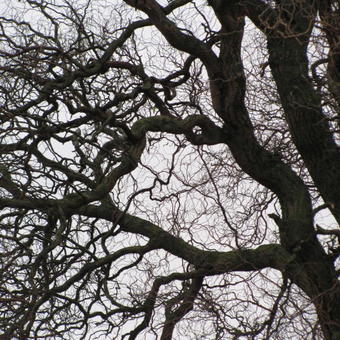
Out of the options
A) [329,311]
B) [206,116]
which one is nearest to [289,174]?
[206,116]

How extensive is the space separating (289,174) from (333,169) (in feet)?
1.94

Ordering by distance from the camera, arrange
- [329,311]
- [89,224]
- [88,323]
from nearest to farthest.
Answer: [329,311] < [88,323] < [89,224]

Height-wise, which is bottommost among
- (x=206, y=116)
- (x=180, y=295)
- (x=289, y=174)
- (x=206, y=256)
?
(x=180, y=295)

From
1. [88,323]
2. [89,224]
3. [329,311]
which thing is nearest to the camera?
[329,311]

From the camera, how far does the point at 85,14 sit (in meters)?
7.52

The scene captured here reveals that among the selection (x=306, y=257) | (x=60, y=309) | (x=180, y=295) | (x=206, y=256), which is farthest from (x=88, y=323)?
(x=306, y=257)

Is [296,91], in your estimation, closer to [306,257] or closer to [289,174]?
[289,174]

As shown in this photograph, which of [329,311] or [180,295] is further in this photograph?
[180,295]

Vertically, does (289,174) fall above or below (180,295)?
above

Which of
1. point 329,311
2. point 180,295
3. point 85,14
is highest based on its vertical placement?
point 85,14

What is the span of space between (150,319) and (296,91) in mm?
2792

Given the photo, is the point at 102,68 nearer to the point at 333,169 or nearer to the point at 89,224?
the point at 89,224

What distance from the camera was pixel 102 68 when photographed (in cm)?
713

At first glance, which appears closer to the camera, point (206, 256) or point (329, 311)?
point (329, 311)
